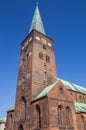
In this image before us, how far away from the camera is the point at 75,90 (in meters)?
33.9

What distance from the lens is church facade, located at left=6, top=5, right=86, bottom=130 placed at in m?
20.5

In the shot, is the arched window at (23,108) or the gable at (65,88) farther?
the arched window at (23,108)

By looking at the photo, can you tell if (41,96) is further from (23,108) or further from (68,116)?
(23,108)

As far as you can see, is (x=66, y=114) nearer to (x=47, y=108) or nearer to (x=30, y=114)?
(x=47, y=108)

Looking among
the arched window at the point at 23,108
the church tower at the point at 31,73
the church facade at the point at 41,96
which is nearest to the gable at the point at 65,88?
the church facade at the point at 41,96

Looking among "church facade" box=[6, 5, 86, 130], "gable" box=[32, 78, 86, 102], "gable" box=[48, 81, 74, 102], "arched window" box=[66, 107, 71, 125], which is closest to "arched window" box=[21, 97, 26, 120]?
"church facade" box=[6, 5, 86, 130]

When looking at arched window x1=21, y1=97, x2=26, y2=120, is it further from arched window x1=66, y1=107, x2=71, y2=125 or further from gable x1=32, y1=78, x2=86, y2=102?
arched window x1=66, y1=107, x2=71, y2=125

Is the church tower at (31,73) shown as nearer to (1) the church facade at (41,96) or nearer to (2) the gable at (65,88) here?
(1) the church facade at (41,96)

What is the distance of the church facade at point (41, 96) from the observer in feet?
67.3

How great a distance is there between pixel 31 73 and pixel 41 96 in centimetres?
610

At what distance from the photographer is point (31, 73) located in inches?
1038

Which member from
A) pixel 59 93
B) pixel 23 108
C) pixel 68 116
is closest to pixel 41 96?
pixel 59 93

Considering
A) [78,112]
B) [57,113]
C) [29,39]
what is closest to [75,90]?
[78,112]

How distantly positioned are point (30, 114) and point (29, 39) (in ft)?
60.3
